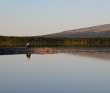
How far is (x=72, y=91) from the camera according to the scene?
13234 millimetres

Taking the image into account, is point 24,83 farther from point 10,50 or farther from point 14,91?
point 10,50

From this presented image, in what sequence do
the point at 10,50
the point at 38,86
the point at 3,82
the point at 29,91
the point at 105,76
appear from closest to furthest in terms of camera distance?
the point at 29,91, the point at 38,86, the point at 3,82, the point at 105,76, the point at 10,50

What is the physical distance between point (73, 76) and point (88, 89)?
162 inches

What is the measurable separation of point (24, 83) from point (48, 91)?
2.35 metres

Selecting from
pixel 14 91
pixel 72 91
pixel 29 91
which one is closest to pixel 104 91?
pixel 72 91

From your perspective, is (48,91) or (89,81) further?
(89,81)

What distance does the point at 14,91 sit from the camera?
13242 millimetres

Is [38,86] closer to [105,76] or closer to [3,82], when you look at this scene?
[3,82]

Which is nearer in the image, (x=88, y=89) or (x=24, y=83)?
(x=88, y=89)

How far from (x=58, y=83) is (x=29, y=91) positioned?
2499mm

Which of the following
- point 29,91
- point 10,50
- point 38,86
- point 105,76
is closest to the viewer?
point 29,91

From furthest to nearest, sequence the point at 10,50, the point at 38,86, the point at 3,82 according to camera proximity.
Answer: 1. the point at 10,50
2. the point at 3,82
3. the point at 38,86

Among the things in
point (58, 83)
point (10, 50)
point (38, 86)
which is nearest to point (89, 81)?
point (58, 83)

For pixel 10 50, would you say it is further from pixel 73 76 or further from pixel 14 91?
pixel 14 91
